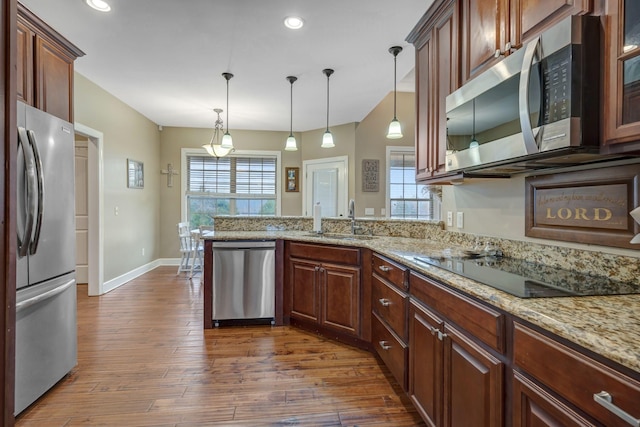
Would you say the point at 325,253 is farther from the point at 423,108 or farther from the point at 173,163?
the point at 173,163

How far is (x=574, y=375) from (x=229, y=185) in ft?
19.9

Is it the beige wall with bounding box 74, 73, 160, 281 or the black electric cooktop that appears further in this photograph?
the beige wall with bounding box 74, 73, 160, 281

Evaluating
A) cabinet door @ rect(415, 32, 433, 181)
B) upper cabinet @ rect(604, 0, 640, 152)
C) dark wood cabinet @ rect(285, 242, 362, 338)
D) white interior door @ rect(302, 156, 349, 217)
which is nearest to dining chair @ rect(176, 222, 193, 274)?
white interior door @ rect(302, 156, 349, 217)

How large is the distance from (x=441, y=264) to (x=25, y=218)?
2192 millimetres

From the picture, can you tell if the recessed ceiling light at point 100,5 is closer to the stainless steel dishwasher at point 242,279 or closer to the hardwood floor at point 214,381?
the stainless steel dishwasher at point 242,279

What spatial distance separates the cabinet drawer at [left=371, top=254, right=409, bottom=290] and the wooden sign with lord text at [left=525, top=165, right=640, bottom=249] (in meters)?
0.70

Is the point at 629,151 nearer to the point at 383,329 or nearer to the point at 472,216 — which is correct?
the point at 472,216

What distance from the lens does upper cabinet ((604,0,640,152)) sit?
0.96 meters

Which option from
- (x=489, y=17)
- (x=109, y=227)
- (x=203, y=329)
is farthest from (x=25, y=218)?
(x=109, y=227)

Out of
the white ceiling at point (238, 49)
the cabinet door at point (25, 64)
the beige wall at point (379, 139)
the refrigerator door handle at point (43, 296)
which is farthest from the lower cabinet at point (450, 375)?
the beige wall at point (379, 139)

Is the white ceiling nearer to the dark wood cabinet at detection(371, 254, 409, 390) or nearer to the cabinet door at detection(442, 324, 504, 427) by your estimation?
the dark wood cabinet at detection(371, 254, 409, 390)

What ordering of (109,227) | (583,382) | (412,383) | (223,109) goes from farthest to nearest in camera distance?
(223,109)
(109,227)
(412,383)
(583,382)

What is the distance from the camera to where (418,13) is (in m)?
2.51

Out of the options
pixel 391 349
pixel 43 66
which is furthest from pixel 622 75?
pixel 43 66
